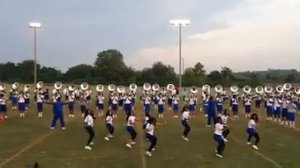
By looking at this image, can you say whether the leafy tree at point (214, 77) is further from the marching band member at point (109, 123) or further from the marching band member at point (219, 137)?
the marching band member at point (219, 137)

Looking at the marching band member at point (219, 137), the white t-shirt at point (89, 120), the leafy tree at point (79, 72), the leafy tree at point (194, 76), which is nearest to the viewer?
the marching band member at point (219, 137)

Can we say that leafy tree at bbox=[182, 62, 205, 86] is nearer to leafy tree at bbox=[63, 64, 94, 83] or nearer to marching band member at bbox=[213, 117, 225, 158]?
leafy tree at bbox=[63, 64, 94, 83]

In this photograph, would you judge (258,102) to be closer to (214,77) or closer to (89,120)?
(89,120)

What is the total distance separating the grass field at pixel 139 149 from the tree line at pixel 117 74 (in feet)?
208

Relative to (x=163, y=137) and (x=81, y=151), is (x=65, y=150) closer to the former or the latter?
(x=81, y=151)

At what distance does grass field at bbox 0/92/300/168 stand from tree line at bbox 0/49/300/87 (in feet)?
208

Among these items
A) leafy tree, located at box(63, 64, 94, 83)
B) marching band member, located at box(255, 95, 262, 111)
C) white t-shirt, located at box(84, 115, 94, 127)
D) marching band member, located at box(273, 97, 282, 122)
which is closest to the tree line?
leafy tree, located at box(63, 64, 94, 83)

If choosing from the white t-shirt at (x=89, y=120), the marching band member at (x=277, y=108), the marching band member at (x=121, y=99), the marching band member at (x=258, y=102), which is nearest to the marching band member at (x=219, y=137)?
the white t-shirt at (x=89, y=120)

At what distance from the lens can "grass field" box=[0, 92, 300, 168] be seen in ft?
65.7

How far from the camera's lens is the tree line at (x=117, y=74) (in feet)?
325

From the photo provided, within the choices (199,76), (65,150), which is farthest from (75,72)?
(65,150)

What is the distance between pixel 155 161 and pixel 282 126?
15015 millimetres

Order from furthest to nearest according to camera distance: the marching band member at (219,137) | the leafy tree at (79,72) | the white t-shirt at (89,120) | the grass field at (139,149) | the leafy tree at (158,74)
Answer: the leafy tree at (79,72) → the leafy tree at (158,74) → the white t-shirt at (89,120) → the marching band member at (219,137) → the grass field at (139,149)

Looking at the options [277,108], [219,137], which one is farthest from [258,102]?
[219,137]
